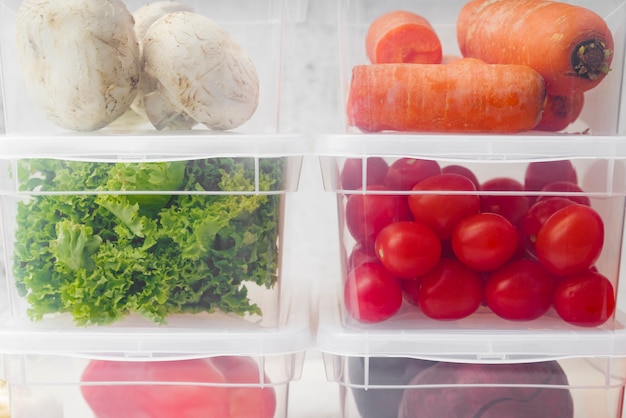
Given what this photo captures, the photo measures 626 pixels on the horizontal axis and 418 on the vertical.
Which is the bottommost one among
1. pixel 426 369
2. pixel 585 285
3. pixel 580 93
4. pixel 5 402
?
pixel 5 402

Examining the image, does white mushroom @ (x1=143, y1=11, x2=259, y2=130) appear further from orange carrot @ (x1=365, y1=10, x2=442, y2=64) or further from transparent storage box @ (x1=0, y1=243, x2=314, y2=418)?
transparent storage box @ (x1=0, y1=243, x2=314, y2=418)

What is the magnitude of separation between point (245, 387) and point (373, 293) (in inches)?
8.3

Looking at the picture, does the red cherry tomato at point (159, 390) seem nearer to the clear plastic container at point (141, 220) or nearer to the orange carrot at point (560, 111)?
the clear plastic container at point (141, 220)

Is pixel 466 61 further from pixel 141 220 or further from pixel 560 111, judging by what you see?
pixel 141 220

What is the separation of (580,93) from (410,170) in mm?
245

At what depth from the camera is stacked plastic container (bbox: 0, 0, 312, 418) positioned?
849mm

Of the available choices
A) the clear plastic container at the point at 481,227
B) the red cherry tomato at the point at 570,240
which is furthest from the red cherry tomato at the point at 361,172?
the red cherry tomato at the point at 570,240

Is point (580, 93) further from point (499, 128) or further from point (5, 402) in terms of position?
point (5, 402)

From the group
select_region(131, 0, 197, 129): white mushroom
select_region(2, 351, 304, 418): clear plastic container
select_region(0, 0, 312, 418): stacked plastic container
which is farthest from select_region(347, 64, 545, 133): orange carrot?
select_region(2, 351, 304, 418): clear plastic container

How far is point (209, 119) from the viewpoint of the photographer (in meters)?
0.89

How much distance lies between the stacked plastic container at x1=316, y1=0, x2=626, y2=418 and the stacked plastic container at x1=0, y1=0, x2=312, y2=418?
0.10 metres

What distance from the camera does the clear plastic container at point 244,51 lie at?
3.03ft

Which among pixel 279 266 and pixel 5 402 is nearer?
pixel 279 266

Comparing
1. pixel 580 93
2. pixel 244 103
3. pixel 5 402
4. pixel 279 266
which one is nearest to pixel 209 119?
pixel 244 103
